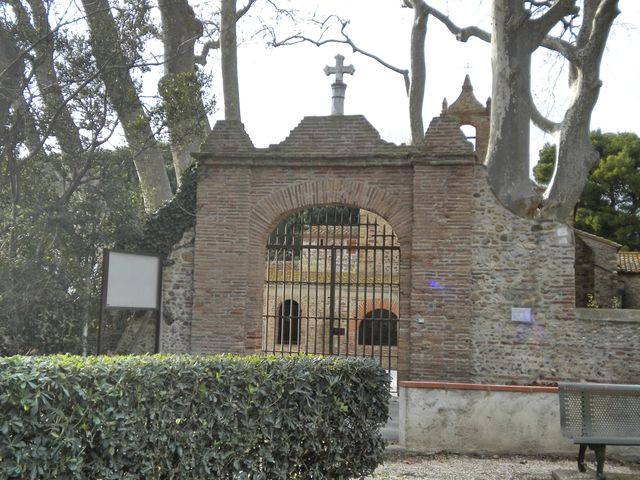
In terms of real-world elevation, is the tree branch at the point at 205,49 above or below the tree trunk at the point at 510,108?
above

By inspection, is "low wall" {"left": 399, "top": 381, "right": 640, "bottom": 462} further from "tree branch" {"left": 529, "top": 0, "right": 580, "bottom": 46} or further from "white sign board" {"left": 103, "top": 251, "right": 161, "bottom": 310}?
"tree branch" {"left": 529, "top": 0, "right": 580, "bottom": 46}

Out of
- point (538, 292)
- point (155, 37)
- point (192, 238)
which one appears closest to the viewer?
point (538, 292)

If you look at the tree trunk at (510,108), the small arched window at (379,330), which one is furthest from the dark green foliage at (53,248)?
the tree trunk at (510,108)

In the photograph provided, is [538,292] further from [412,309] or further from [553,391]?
[553,391]

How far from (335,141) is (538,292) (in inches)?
150

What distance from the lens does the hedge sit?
413 centimetres

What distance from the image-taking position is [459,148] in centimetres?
1075

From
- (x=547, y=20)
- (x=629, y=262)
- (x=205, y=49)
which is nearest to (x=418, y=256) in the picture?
(x=547, y=20)

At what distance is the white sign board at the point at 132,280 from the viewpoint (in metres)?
9.32

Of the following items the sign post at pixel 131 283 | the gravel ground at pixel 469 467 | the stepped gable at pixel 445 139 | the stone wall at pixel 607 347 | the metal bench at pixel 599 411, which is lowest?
the gravel ground at pixel 469 467

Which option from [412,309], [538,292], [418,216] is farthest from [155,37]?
[538,292]

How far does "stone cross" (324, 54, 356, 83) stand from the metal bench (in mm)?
9449

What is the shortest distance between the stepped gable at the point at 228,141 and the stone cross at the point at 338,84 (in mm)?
3541

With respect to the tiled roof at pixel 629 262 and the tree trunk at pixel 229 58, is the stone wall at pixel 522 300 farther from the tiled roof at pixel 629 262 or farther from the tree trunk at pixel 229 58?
the tiled roof at pixel 629 262
